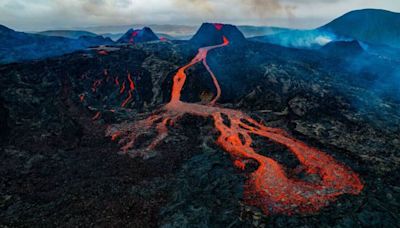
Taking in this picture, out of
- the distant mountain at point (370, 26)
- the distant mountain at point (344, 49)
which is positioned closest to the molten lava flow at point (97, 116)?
the distant mountain at point (344, 49)

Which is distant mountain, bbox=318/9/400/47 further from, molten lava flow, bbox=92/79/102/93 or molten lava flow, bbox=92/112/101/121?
molten lava flow, bbox=92/112/101/121

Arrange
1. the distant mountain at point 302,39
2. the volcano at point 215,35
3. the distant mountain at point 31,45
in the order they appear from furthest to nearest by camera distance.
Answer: the distant mountain at point 302,39 → the volcano at point 215,35 → the distant mountain at point 31,45

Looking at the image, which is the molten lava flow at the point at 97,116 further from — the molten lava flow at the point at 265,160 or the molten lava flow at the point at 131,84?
the molten lava flow at the point at 131,84

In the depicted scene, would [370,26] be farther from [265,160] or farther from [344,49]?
[265,160]

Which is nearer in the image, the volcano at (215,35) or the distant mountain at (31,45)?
the distant mountain at (31,45)

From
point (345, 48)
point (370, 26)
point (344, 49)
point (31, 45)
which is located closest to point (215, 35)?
point (344, 49)

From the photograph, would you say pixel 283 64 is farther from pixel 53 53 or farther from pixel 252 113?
pixel 53 53
